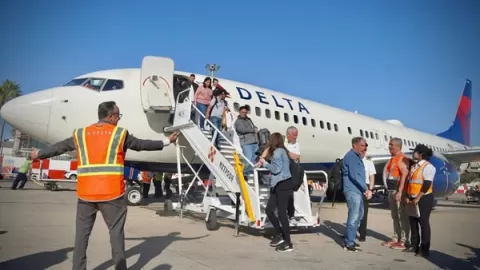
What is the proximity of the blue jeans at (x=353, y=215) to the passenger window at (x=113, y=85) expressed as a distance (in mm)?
6420

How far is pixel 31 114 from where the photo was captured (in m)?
8.97

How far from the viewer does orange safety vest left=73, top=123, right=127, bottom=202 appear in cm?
359

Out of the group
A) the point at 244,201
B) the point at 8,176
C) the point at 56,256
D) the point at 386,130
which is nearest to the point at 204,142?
the point at 244,201

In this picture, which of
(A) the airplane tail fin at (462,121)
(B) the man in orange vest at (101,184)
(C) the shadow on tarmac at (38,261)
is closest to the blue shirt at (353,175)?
(B) the man in orange vest at (101,184)

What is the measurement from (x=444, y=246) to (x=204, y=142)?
15.3 feet

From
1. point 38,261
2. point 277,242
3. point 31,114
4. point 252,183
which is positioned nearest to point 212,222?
point 252,183

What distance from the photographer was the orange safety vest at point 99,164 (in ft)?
11.8

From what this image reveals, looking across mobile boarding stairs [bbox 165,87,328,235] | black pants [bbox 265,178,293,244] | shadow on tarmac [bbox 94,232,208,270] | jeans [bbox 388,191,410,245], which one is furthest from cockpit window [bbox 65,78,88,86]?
jeans [bbox 388,191,410,245]

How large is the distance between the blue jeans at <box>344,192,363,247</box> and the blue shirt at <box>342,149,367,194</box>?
94 mm

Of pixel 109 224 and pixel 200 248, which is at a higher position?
pixel 109 224

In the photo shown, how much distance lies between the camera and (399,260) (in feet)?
17.4

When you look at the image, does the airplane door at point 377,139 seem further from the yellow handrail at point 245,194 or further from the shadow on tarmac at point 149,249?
the shadow on tarmac at point 149,249

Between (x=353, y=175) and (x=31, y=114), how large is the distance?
23.3ft

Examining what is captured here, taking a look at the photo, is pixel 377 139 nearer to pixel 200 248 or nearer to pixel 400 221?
pixel 400 221
